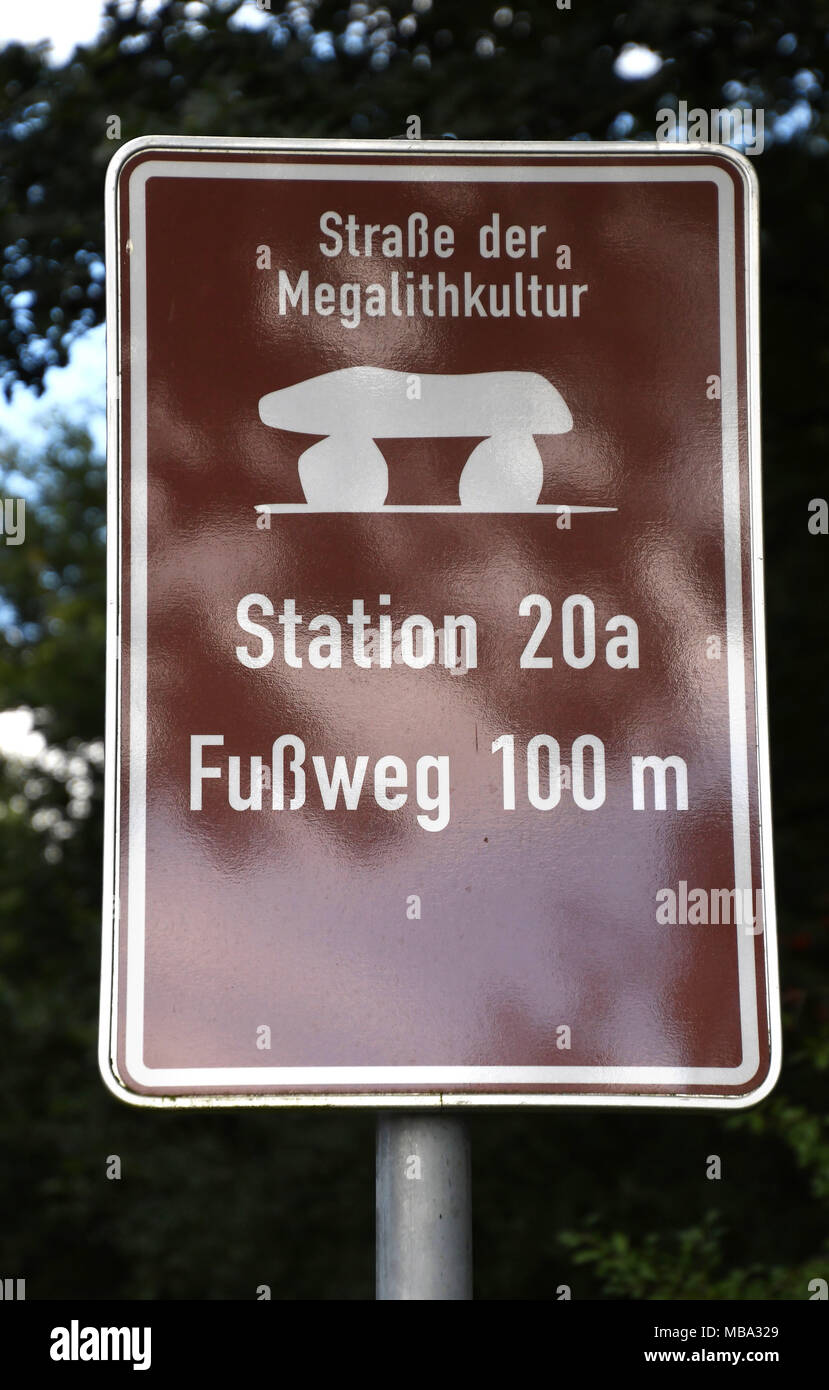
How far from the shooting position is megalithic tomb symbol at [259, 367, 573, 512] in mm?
1596

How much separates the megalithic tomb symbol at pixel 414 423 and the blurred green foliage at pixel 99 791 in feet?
2.38

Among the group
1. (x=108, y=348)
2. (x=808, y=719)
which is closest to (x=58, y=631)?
(x=808, y=719)

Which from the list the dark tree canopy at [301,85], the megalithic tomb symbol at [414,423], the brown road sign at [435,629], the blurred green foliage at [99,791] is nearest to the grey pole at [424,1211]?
the brown road sign at [435,629]

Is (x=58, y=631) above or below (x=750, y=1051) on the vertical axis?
above

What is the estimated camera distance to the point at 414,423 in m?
1.61

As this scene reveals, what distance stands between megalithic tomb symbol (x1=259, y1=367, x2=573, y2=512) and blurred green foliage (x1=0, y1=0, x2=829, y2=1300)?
73 centimetres

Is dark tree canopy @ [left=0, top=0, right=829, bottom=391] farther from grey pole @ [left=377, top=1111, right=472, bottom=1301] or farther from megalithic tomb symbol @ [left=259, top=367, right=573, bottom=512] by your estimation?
grey pole @ [left=377, top=1111, right=472, bottom=1301]

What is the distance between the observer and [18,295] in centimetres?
404

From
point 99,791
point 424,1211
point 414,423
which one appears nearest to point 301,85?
point 414,423

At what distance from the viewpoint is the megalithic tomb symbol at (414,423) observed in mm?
1596

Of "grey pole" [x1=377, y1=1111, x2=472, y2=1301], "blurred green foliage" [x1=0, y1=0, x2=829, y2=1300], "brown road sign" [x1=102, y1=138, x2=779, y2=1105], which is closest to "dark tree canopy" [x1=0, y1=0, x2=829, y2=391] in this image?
"blurred green foliage" [x1=0, y1=0, x2=829, y2=1300]

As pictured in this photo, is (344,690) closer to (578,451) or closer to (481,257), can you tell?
(578,451)

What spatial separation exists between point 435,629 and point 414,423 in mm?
235

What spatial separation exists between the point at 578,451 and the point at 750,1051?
67 cm
